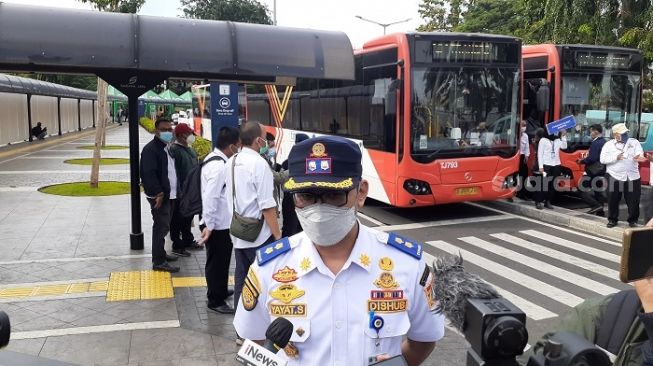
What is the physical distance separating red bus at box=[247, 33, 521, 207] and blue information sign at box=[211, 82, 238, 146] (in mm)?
2899

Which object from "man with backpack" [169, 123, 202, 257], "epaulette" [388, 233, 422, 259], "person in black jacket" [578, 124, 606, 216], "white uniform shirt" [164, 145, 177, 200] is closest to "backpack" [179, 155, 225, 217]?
"white uniform shirt" [164, 145, 177, 200]

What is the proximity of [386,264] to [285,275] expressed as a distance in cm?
36

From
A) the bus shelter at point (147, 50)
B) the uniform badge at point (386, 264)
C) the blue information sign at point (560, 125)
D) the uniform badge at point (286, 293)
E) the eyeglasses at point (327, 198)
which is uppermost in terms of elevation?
the bus shelter at point (147, 50)

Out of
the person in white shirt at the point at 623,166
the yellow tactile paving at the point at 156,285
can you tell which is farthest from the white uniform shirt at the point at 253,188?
the person in white shirt at the point at 623,166

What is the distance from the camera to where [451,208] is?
12.1 m

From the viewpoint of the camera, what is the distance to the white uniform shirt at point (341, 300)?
191 centimetres

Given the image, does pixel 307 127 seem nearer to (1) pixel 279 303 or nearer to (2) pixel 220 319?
(2) pixel 220 319

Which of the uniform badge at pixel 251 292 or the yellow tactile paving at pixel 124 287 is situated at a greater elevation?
the uniform badge at pixel 251 292

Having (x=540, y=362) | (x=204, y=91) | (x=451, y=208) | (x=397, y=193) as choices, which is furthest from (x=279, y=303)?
(x=204, y=91)

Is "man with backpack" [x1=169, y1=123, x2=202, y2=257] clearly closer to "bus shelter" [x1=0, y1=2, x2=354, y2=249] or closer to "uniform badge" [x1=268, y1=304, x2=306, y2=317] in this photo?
"bus shelter" [x1=0, y1=2, x2=354, y2=249]

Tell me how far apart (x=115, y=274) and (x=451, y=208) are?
740 centimetres

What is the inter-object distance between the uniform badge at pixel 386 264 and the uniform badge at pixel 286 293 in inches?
11.3

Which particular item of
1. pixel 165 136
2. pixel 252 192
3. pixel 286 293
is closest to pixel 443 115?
pixel 165 136

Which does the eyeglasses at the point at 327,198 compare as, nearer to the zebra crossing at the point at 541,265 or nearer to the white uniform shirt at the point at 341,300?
the white uniform shirt at the point at 341,300
